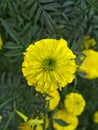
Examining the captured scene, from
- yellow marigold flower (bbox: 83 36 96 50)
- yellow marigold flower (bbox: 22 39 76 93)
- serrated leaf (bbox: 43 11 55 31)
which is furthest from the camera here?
yellow marigold flower (bbox: 83 36 96 50)

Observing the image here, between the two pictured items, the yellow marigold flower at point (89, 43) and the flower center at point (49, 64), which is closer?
the flower center at point (49, 64)

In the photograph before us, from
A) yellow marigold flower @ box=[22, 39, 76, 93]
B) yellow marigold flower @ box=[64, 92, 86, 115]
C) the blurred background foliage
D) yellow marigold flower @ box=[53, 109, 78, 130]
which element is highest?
yellow marigold flower @ box=[22, 39, 76, 93]

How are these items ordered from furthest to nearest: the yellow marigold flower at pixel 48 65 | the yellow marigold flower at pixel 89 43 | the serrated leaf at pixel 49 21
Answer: the yellow marigold flower at pixel 89 43
the serrated leaf at pixel 49 21
the yellow marigold flower at pixel 48 65

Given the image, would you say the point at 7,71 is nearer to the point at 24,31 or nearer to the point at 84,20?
the point at 24,31

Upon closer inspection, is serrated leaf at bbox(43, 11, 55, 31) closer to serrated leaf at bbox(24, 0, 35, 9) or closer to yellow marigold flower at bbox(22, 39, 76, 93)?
serrated leaf at bbox(24, 0, 35, 9)

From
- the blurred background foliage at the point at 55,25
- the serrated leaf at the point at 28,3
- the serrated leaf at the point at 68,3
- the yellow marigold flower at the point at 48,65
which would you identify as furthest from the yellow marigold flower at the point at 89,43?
the yellow marigold flower at the point at 48,65

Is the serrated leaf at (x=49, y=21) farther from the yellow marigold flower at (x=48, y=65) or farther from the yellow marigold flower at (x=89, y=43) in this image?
the yellow marigold flower at (x=48, y=65)

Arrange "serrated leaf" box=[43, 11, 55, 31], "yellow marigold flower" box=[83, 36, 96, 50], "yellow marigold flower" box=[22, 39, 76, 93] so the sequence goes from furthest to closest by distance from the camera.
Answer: "yellow marigold flower" box=[83, 36, 96, 50]
"serrated leaf" box=[43, 11, 55, 31]
"yellow marigold flower" box=[22, 39, 76, 93]

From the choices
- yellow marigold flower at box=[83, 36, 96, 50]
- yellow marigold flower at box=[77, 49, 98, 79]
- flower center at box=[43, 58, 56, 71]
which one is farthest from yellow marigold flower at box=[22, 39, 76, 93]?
yellow marigold flower at box=[83, 36, 96, 50]

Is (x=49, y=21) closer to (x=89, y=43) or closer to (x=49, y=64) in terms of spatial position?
(x=89, y=43)
